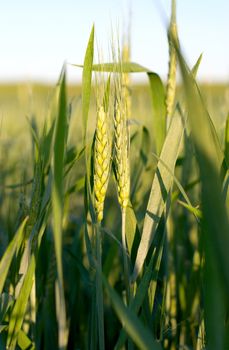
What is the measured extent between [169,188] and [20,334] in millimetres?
299

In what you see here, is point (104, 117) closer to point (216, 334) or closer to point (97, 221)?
point (97, 221)

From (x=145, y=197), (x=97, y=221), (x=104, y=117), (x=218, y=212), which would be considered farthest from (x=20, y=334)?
(x=145, y=197)

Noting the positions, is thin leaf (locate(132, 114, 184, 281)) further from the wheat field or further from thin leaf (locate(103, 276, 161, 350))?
thin leaf (locate(103, 276, 161, 350))

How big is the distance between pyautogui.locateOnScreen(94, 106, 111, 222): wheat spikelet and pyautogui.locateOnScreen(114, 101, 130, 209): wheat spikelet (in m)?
0.01

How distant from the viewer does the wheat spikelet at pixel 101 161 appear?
63 cm

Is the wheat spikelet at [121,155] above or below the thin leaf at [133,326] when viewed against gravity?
above

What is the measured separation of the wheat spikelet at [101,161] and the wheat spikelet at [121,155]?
0.01m

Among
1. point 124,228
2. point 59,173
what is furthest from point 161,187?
point 59,173

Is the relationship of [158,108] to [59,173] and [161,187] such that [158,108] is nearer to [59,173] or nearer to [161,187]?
[161,187]

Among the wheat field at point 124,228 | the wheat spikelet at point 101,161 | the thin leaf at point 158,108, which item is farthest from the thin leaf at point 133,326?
the thin leaf at point 158,108

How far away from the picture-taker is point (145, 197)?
4.10ft

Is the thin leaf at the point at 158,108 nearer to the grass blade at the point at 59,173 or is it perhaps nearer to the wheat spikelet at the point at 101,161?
the wheat spikelet at the point at 101,161

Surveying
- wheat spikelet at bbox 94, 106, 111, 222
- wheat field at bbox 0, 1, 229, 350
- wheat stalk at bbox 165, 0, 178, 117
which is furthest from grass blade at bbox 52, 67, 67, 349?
wheat stalk at bbox 165, 0, 178, 117

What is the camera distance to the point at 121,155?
0.65 meters
